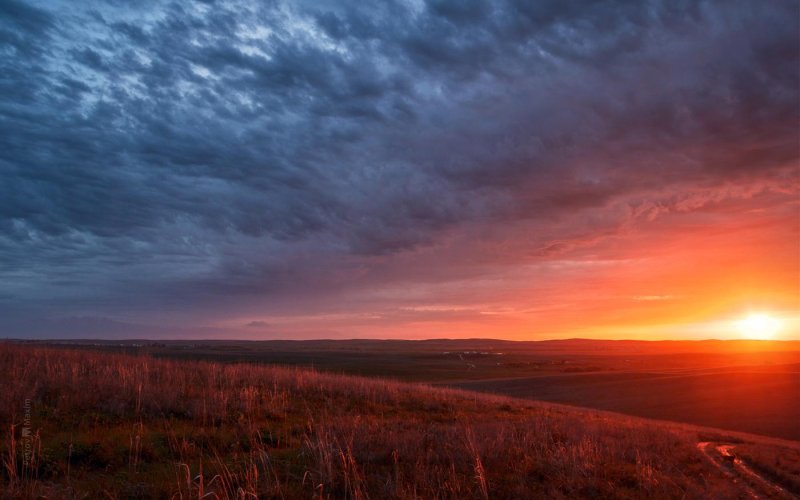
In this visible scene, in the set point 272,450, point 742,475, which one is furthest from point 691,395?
point 272,450

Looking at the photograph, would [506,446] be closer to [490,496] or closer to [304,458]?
[490,496]

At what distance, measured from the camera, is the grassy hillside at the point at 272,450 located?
784 cm

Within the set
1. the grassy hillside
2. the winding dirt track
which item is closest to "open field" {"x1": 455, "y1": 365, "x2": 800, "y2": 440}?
the winding dirt track

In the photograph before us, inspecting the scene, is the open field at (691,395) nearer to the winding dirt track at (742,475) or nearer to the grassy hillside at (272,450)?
the winding dirt track at (742,475)

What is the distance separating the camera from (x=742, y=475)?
11.5 metres

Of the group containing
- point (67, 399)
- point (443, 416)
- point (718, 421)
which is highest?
point (67, 399)

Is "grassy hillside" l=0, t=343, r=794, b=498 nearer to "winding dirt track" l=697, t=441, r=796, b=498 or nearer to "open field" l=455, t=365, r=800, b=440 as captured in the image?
"winding dirt track" l=697, t=441, r=796, b=498

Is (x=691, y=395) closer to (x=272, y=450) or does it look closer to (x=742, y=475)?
(x=742, y=475)

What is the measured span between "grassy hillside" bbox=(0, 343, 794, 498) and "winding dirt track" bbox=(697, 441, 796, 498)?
316 millimetres

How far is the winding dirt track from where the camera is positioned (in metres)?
9.99

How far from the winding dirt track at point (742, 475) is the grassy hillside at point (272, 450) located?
316 millimetres

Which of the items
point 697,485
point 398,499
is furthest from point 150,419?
point 697,485

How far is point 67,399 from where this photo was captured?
41.4 ft

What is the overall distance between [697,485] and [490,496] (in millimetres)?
4502
